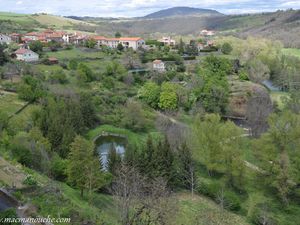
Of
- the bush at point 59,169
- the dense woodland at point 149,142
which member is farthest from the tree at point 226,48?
the bush at point 59,169

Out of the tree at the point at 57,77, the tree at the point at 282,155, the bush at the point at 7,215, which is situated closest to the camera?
the bush at the point at 7,215

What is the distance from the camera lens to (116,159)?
1273 inches

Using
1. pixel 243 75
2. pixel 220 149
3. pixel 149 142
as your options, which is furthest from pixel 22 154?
pixel 243 75

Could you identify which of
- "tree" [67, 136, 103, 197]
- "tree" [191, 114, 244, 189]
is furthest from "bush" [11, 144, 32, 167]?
"tree" [191, 114, 244, 189]

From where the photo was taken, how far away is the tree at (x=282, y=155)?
1257 inches

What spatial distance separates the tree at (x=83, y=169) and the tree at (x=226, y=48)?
248ft

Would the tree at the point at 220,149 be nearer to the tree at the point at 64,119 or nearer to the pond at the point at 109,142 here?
the pond at the point at 109,142

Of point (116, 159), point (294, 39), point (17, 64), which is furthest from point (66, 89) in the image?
point (294, 39)

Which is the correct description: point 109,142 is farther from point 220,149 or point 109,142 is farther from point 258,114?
point 258,114

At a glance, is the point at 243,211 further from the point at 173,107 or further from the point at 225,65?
the point at 225,65

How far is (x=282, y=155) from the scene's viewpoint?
106 feet

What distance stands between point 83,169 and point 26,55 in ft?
168

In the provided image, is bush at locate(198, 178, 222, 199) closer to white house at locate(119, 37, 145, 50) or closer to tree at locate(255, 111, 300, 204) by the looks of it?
tree at locate(255, 111, 300, 204)

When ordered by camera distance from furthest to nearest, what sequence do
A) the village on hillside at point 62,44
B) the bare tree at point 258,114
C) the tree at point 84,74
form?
the village on hillside at point 62,44 → the tree at point 84,74 → the bare tree at point 258,114
